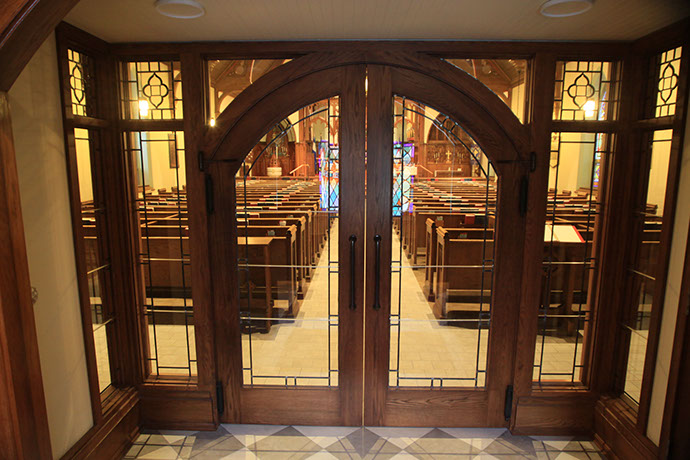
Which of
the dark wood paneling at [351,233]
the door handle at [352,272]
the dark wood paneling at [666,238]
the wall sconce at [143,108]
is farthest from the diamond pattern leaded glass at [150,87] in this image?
the dark wood paneling at [666,238]

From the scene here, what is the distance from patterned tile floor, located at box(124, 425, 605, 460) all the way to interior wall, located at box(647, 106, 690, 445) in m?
0.47

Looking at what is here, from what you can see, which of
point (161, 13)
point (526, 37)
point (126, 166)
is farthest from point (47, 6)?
point (526, 37)

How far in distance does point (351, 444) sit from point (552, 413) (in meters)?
1.17

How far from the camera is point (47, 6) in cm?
117

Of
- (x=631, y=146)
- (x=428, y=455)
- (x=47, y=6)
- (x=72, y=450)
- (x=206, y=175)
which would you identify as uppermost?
(x=47, y=6)

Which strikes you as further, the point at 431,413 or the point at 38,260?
the point at 431,413

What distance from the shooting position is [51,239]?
5.85 ft

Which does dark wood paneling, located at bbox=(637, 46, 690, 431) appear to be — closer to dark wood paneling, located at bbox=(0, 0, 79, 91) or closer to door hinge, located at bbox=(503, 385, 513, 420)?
door hinge, located at bbox=(503, 385, 513, 420)

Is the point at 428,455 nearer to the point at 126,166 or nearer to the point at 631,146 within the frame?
the point at 631,146

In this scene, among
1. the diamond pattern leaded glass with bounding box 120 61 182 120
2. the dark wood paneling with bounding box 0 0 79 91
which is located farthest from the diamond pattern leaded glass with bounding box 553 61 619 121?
the dark wood paneling with bounding box 0 0 79 91

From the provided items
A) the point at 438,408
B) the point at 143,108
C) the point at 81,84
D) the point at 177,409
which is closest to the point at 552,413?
the point at 438,408

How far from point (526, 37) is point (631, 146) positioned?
0.81 metres

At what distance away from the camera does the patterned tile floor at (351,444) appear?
87.0 inches

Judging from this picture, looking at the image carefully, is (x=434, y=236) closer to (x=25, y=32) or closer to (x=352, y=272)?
(x=352, y=272)
